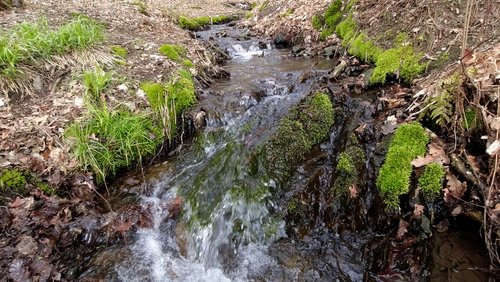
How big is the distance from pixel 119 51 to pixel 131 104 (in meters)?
1.60

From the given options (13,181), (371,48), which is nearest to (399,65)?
(371,48)

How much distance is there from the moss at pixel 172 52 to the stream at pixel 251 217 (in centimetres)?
196

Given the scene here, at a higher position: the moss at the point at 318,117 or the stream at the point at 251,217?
the moss at the point at 318,117

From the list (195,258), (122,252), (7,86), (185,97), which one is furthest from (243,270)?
(7,86)

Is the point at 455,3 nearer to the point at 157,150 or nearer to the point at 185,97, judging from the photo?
the point at 185,97

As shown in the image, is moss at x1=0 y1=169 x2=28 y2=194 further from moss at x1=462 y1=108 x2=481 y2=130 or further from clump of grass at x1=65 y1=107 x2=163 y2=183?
moss at x1=462 y1=108 x2=481 y2=130

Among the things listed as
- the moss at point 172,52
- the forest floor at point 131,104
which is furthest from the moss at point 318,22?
the moss at point 172,52

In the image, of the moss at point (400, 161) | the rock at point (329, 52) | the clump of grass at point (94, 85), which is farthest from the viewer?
the rock at point (329, 52)

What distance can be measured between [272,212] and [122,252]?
1786 mm

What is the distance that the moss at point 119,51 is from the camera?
5.69 meters

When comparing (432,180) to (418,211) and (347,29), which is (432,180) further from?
(347,29)

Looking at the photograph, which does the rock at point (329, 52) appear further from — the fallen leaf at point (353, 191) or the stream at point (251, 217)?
the fallen leaf at point (353, 191)

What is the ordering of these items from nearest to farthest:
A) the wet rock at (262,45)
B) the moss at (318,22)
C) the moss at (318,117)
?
the moss at (318,117), the moss at (318,22), the wet rock at (262,45)

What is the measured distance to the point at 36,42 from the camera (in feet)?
16.1
